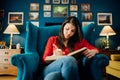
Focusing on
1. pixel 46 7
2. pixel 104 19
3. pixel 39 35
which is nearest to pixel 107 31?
pixel 104 19

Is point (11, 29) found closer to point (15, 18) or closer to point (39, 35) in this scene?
point (15, 18)

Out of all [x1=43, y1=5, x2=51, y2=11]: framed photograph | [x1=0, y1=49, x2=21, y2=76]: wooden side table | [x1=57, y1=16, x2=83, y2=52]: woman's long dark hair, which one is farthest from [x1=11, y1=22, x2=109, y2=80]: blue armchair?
[x1=43, y1=5, x2=51, y2=11]: framed photograph

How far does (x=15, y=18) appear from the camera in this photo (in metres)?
5.23

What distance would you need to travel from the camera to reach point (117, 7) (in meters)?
5.39

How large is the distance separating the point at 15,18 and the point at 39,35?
308 cm

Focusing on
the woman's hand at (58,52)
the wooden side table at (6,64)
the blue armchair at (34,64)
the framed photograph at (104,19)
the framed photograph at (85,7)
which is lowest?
the wooden side table at (6,64)

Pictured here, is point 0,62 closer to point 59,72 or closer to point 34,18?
point 34,18

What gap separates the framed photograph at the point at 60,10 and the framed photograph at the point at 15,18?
880 millimetres

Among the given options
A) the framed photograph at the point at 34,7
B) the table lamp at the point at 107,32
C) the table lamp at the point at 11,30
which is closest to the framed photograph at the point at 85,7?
the table lamp at the point at 107,32

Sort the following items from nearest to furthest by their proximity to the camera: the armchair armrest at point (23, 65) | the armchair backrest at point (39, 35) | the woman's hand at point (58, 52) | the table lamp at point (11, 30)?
the armchair armrest at point (23, 65) → the woman's hand at point (58, 52) → the armchair backrest at point (39, 35) → the table lamp at point (11, 30)

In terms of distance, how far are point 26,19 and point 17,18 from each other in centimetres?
23

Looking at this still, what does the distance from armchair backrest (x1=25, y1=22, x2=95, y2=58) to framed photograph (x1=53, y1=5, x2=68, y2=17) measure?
2.90 metres

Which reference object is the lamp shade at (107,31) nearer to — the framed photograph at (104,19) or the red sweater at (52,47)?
the framed photograph at (104,19)

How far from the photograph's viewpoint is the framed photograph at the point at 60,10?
527 cm
